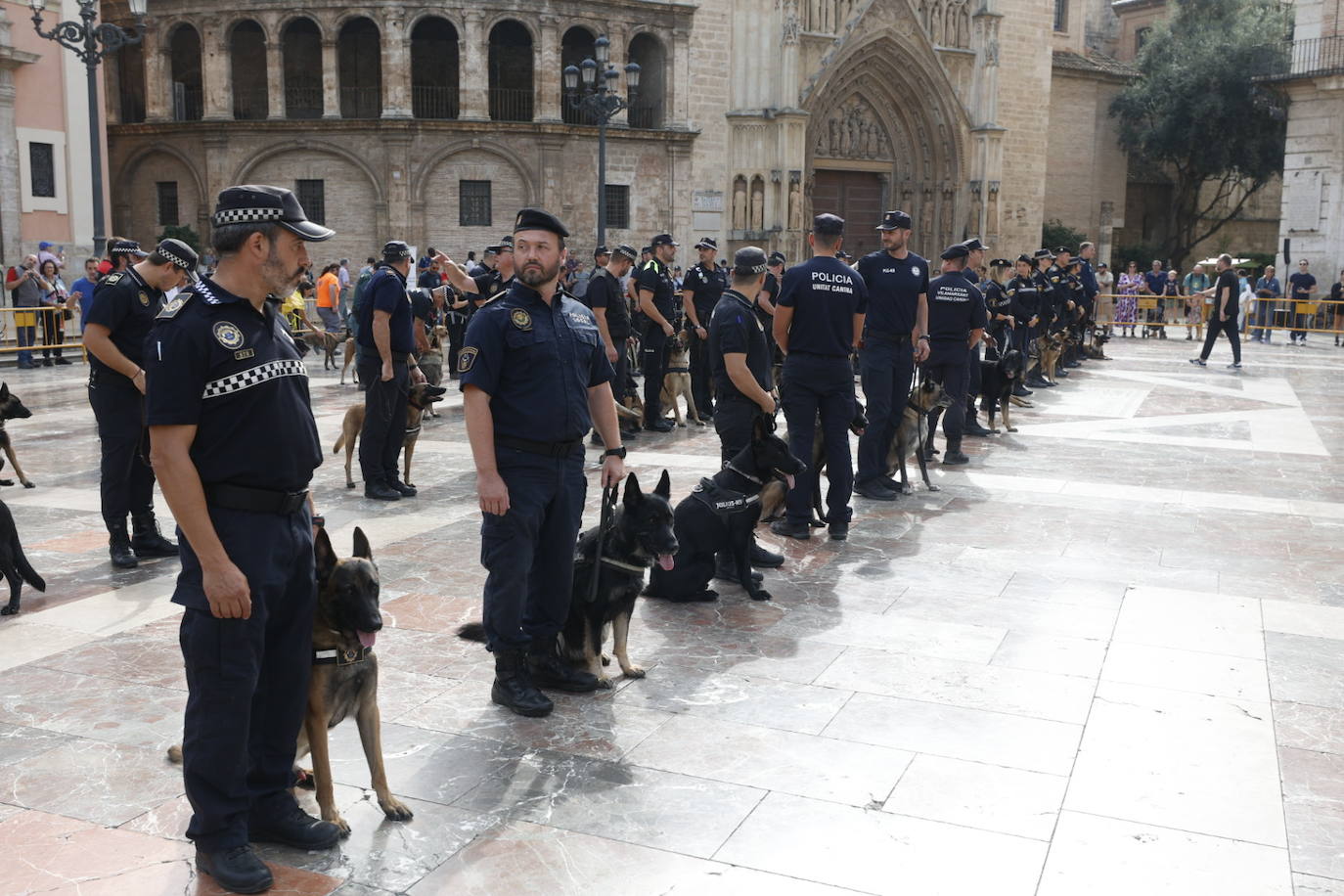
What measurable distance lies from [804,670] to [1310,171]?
33540mm

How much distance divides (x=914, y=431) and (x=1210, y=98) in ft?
122

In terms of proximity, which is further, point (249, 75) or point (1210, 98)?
point (1210, 98)

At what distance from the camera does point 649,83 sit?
3316 cm

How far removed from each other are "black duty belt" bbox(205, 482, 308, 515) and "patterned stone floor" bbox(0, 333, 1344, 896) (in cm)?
112

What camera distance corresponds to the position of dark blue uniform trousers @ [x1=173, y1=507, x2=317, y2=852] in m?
3.32

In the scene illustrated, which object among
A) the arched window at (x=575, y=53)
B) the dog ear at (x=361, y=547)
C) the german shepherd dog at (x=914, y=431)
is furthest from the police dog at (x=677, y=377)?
the arched window at (x=575, y=53)

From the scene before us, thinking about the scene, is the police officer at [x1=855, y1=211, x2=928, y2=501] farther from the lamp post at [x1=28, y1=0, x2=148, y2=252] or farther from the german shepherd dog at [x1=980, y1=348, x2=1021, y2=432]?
the lamp post at [x1=28, y1=0, x2=148, y2=252]

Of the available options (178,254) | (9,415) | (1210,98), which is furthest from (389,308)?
(1210,98)

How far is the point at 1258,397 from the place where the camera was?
1658 centimetres

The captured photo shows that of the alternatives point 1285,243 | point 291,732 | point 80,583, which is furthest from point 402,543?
point 1285,243

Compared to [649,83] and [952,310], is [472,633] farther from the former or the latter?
[649,83]

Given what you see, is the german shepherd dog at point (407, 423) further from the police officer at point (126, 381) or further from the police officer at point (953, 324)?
the police officer at point (953, 324)

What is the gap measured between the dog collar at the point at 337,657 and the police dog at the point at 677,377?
909 cm

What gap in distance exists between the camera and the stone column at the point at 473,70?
3023cm
